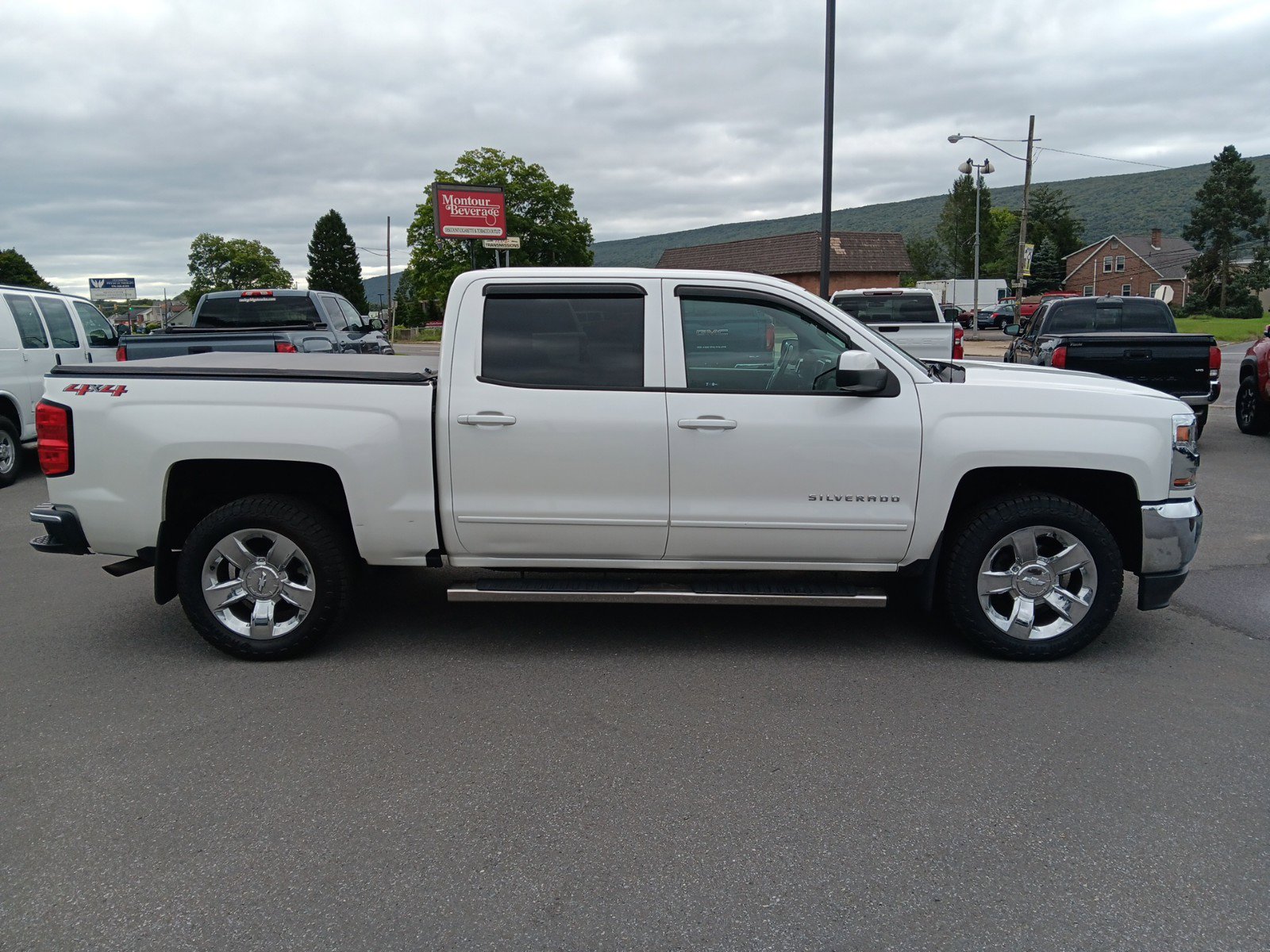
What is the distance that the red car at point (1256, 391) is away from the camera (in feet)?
41.0

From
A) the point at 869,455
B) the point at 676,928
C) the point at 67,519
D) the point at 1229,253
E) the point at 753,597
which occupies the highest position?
the point at 1229,253

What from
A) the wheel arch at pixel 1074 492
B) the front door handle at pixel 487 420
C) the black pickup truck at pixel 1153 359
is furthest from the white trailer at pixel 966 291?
the front door handle at pixel 487 420

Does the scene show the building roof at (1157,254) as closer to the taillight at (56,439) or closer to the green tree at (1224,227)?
the green tree at (1224,227)

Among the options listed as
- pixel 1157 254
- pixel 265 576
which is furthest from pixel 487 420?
pixel 1157 254

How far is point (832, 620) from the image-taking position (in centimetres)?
565

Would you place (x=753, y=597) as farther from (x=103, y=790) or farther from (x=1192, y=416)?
(x=103, y=790)

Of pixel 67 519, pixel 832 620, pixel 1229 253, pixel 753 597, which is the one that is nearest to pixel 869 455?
pixel 753 597

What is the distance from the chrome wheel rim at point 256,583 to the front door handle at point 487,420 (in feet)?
3.52

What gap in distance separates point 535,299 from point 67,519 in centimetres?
257

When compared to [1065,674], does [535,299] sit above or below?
above

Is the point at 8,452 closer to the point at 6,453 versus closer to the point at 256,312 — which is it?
the point at 6,453

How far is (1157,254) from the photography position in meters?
96.8

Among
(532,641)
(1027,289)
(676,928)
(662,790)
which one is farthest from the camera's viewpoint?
(1027,289)

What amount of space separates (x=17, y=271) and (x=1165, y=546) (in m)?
116
